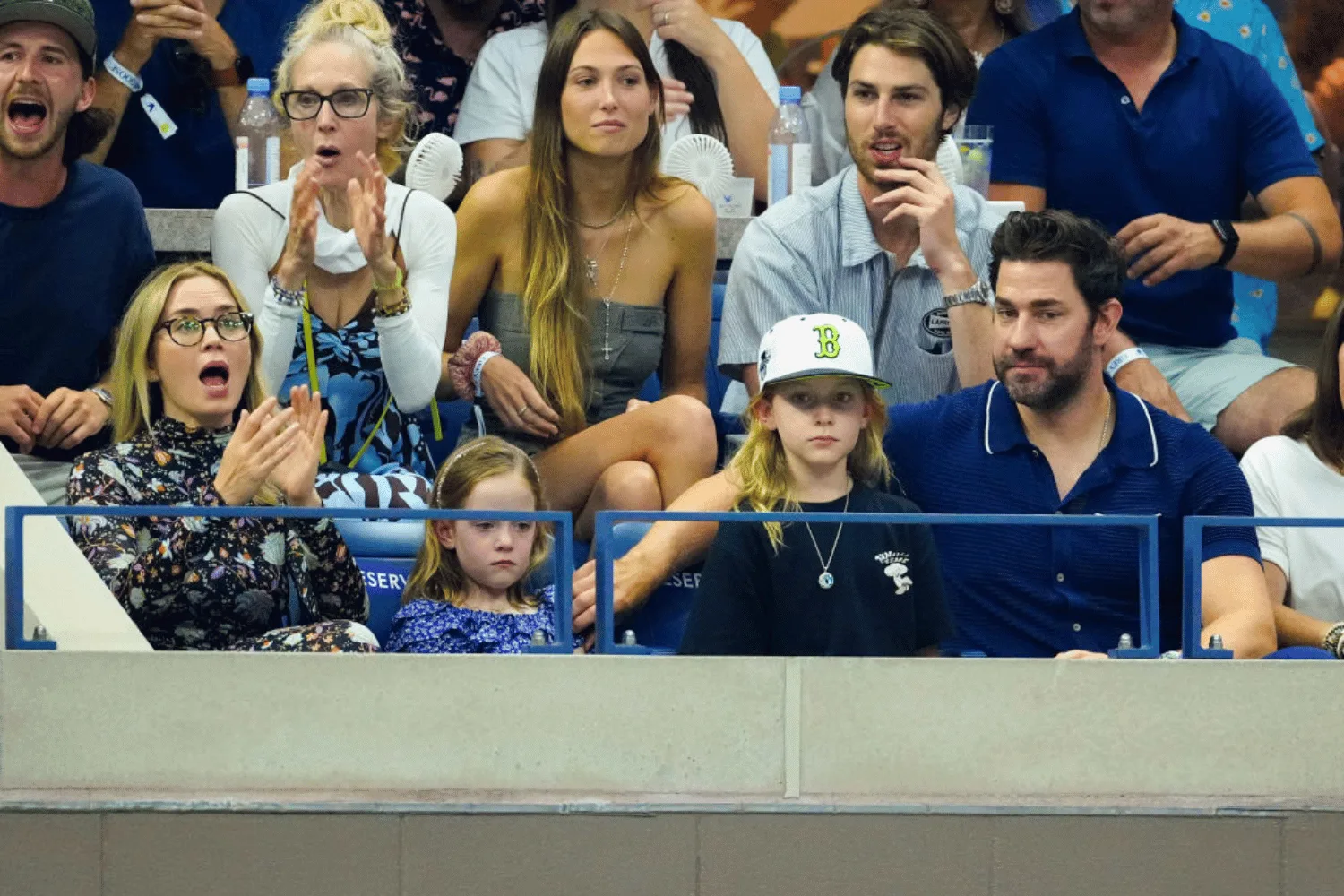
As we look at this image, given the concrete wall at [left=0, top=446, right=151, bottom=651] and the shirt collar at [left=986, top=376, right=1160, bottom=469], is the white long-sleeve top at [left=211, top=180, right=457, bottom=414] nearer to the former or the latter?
the concrete wall at [left=0, top=446, right=151, bottom=651]

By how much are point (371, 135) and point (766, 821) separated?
1.95 m

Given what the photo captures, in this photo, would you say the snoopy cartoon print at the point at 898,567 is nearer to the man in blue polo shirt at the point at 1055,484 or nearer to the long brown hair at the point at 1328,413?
the man in blue polo shirt at the point at 1055,484

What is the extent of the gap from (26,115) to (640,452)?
1.55m

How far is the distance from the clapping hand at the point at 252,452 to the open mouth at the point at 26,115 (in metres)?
1.25

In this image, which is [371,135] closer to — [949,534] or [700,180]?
[700,180]

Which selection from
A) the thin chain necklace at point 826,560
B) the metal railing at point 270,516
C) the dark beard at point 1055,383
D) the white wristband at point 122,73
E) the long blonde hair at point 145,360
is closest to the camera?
the metal railing at point 270,516

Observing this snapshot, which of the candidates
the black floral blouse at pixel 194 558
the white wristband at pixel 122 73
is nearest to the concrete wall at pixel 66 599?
the black floral blouse at pixel 194 558

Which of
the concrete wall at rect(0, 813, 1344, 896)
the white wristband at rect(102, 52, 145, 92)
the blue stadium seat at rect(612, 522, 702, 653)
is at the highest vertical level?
the white wristband at rect(102, 52, 145, 92)

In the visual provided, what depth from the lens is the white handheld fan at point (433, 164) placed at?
19.6ft

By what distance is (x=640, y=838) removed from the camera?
14.7 ft

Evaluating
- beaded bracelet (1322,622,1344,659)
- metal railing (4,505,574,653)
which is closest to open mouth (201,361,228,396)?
metal railing (4,505,574,653)

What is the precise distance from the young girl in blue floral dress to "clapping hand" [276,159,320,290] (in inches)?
26.6

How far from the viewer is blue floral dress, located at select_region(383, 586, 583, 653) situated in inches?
187

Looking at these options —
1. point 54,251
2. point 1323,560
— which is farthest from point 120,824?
point 1323,560
